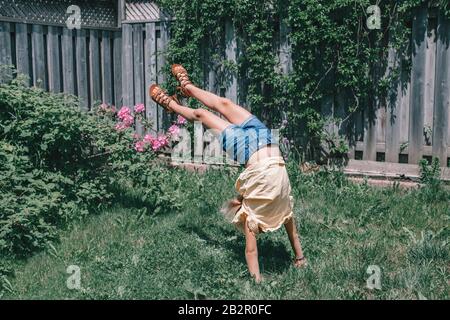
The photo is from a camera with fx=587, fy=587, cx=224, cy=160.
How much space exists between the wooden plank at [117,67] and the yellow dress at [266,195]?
4184 millimetres

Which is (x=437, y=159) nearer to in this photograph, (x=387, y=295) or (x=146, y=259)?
(x=387, y=295)

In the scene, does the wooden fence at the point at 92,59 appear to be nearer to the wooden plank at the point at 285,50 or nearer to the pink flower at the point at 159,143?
the pink flower at the point at 159,143

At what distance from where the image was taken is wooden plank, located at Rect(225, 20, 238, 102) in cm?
698

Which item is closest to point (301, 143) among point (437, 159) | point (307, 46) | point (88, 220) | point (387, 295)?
point (307, 46)

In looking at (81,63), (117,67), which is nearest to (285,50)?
(117,67)

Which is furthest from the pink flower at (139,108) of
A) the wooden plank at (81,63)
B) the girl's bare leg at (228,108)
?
the girl's bare leg at (228,108)

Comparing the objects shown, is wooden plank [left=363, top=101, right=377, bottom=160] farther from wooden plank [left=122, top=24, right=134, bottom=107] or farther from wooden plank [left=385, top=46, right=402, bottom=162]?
wooden plank [left=122, top=24, right=134, bottom=107]

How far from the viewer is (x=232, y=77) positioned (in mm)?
7062

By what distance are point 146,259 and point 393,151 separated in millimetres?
3225

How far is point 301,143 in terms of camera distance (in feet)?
22.1

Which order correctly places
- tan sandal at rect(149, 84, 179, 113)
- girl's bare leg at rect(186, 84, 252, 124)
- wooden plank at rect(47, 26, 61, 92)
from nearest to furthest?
girl's bare leg at rect(186, 84, 252, 124) → tan sandal at rect(149, 84, 179, 113) → wooden plank at rect(47, 26, 61, 92)

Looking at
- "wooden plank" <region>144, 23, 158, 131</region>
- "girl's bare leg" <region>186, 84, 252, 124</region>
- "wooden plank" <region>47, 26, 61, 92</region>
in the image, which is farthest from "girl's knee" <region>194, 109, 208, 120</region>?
"wooden plank" <region>144, 23, 158, 131</region>

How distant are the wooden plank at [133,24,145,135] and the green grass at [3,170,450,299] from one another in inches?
90.6

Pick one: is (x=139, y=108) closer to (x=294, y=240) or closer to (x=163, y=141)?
(x=163, y=141)
